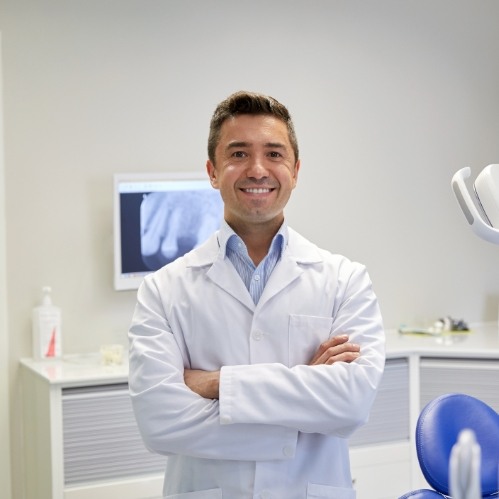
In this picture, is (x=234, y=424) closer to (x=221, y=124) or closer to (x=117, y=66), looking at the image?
(x=221, y=124)

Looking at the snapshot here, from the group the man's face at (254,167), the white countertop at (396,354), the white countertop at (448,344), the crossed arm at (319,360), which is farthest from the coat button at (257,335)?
the white countertop at (448,344)

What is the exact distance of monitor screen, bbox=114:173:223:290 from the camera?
11.6 ft

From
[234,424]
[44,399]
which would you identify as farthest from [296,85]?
[234,424]

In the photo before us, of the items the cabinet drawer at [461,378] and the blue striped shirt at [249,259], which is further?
the cabinet drawer at [461,378]

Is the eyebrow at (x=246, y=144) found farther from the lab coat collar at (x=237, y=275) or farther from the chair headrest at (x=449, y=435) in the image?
the chair headrest at (x=449, y=435)

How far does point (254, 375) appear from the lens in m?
2.00

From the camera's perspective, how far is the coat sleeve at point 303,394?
1.98 meters

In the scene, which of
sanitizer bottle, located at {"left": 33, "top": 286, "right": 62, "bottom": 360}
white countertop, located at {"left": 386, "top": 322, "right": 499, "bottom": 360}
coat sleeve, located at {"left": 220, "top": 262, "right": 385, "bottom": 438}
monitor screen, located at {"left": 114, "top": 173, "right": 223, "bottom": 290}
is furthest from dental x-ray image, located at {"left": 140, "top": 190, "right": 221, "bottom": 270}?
coat sleeve, located at {"left": 220, "top": 262, "right": 385, "bottom": 438}

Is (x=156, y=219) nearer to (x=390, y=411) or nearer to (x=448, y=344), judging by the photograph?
(x=390, y=411)

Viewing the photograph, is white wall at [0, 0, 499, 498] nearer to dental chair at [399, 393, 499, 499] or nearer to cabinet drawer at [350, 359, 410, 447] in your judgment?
cabinet drawer at [350, 359, 410, 447]

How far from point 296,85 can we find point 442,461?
2145mm

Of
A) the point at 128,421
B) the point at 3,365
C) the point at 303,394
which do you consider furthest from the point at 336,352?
the point at 3,365

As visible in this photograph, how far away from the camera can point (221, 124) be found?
84.0 inches

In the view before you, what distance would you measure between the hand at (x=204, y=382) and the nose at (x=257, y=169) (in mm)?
426
